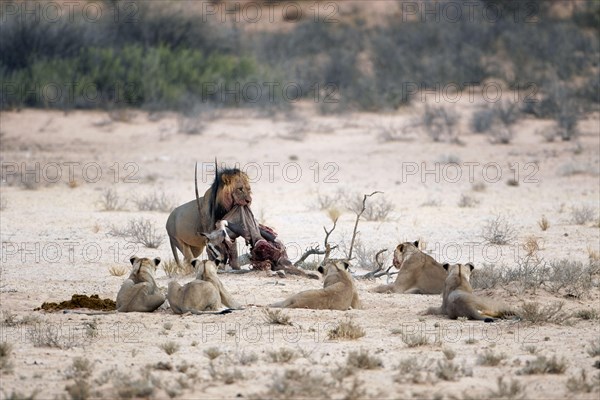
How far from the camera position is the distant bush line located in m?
30.1

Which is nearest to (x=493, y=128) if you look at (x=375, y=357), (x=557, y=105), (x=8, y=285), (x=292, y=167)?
(x=557, y=105)

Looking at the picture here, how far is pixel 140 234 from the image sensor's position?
52.6 feet

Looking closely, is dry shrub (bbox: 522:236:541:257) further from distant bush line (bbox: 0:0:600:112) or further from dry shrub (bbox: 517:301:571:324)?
distant bush line (bbox: 0:0:600:112)

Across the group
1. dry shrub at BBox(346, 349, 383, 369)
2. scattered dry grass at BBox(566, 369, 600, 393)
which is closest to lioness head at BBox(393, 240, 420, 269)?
dry shrub at BBox(346, 349, 383, 369)

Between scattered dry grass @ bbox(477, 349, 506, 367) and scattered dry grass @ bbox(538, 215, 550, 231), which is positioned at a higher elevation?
scattered dry grass @ bbox(538, 215, 550, 231)

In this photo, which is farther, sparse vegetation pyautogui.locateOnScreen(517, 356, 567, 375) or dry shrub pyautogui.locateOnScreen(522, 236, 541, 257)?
→ dry shrub pyautogui.locateOnScreen(522, 236, 541, 257)

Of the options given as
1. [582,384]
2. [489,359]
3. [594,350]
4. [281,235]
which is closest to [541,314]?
[594,350]

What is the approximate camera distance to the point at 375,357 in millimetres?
9117

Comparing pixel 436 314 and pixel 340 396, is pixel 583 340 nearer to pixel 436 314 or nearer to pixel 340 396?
pixel 436 314

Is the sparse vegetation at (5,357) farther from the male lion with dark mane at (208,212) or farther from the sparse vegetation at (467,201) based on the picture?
the sparse vegetation at (467,201)

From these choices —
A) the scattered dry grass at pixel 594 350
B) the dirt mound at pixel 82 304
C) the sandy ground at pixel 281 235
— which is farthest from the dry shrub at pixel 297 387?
the dirt mound at pixel 82 304

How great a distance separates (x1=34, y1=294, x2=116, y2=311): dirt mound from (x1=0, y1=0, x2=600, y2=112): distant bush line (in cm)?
1717

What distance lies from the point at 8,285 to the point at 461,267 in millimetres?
4981

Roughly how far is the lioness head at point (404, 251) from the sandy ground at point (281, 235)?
23.1 inches
